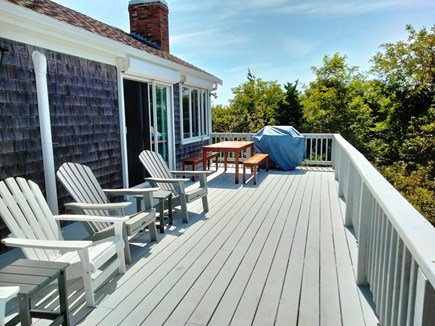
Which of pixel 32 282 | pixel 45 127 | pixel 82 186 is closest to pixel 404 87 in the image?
pixel 82 186

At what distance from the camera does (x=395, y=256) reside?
1593mm

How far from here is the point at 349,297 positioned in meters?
2.29

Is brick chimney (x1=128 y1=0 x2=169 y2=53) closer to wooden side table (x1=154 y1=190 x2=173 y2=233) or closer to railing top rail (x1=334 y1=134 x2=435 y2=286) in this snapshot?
wooden side table (x1=154 y1=190 x2=173 y2=233)

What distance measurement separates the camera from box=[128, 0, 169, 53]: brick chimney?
8.08 metres

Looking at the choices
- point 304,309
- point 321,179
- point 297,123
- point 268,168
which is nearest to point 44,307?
point 304,309

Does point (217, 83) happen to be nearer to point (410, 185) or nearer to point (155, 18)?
point (155, 18)

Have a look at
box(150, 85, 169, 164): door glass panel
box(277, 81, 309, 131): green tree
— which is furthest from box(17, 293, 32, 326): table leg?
box(277, 81, 309, 131): green tree

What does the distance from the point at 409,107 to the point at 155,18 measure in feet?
48.3

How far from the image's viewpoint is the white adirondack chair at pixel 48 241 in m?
2.11

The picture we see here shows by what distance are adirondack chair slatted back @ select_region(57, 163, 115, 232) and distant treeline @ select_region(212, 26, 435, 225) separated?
45.0 feet

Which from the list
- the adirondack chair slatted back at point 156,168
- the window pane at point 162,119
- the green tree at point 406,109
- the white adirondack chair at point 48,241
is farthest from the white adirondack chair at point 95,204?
the green tree at point 406,109

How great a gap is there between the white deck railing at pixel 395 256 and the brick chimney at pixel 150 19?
6.99m

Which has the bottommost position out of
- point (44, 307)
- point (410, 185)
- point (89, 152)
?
point (410, 185)

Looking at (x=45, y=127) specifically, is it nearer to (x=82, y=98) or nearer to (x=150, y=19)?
(x=82, y=98)
